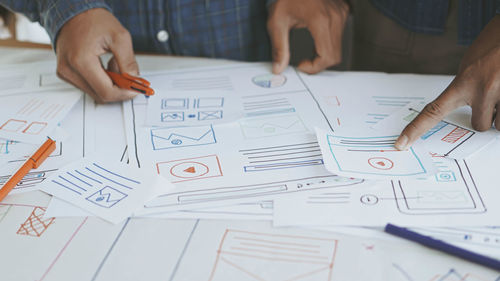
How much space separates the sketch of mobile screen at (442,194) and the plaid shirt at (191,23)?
1.96 feet

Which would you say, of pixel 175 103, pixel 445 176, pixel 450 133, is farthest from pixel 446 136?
pixel 175 103

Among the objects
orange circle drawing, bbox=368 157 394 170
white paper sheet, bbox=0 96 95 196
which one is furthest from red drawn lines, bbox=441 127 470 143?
white paper sheet, bbox=0 96 95 196

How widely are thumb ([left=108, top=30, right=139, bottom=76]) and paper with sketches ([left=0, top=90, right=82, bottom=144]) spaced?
11 centimetres

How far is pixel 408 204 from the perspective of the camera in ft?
1.72

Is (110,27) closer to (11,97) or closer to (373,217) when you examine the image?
(11,97)

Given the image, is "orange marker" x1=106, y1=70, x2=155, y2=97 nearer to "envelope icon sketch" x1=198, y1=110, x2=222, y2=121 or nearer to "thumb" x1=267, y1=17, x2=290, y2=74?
"envelope icon sketch" x1=198, y1=110, x2=222, y2=121

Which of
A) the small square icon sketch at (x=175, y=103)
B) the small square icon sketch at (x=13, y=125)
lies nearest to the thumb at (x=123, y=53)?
the small square icon sketch at (x=175, y=103)

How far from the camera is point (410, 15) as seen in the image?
3.25 ft

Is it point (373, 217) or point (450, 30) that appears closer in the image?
point (373, 217)

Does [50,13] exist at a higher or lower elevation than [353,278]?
higher

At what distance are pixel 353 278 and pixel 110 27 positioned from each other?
655 millimetres

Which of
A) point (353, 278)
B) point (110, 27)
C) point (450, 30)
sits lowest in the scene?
point (353, 278)

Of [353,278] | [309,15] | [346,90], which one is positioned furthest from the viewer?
[309,15]

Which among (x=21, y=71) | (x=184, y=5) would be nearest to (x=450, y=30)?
(x=184, y=5)
